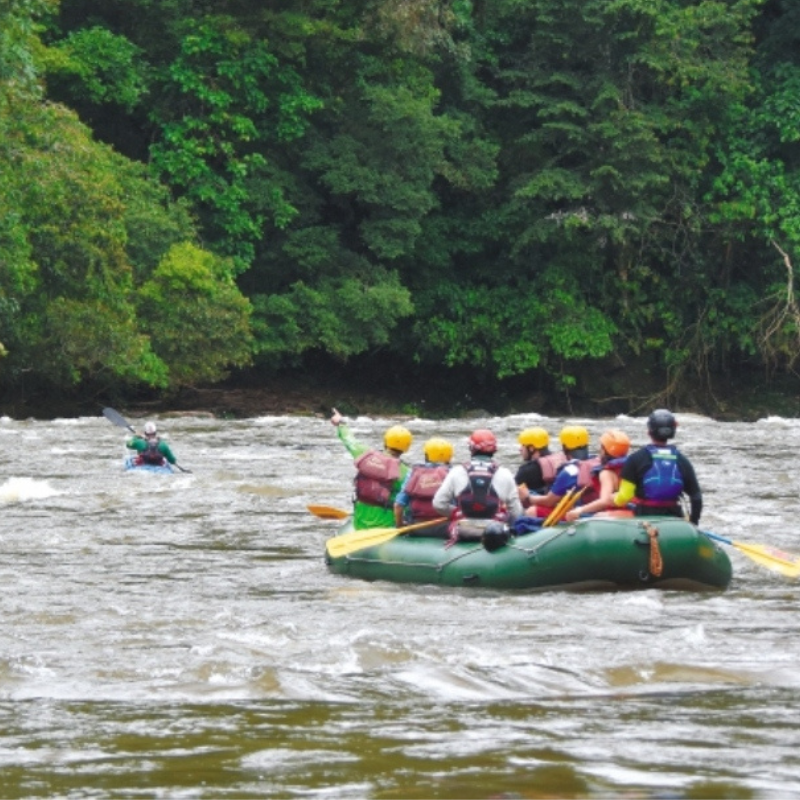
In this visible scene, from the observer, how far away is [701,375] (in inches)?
1526

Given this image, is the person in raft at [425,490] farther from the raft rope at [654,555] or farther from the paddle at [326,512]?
the paddle at [326,512]

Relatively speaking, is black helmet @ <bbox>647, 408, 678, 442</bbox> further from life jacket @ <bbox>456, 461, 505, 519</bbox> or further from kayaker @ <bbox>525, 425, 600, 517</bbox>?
life jacket @ <bbox>456, 461, 505, 519</bbox>

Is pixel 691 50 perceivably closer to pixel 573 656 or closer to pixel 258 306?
pixel 258 306

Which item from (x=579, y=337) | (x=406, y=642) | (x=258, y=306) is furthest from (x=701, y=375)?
(x=406, y=642)

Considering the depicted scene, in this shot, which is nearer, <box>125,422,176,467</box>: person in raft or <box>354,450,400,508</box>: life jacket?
<box>354,450,400,508</box>: life jacket

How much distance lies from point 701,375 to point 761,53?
20.9ft

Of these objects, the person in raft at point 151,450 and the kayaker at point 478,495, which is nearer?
the kayaker at point 478,495

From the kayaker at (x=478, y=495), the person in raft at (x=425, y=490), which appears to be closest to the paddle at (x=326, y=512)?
the person in raft at (x=425, y=490)

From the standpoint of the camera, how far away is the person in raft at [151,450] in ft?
65.6

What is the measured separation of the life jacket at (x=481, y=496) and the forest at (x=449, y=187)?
19.1m

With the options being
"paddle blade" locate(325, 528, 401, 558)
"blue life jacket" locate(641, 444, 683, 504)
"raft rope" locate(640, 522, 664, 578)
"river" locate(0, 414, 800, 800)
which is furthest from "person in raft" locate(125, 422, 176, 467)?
"raft rope" locate(640, 522, 664, 578)

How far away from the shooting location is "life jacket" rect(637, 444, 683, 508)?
12.1 metres

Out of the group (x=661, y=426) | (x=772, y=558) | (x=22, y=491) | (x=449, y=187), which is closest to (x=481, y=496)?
(x=661, y=426)

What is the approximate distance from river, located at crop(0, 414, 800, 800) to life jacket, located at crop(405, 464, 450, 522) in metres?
0.68
